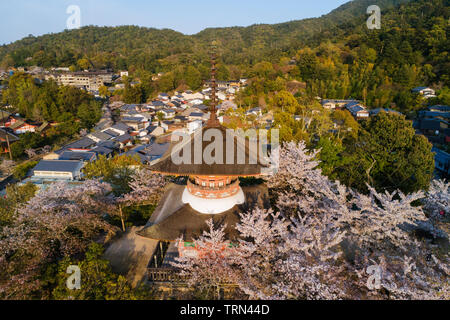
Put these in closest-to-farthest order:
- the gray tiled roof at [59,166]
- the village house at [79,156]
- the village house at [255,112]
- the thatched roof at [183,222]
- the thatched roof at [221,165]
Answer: the thatched roof at [221,165] < the thatched roof at [183,222] < the gray tiled roof at [59,166] < the village house at [79,156] < the village house at [255,112]

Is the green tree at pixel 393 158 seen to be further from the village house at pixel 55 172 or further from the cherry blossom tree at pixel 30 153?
the cherry blossom tree at pixel 30 153

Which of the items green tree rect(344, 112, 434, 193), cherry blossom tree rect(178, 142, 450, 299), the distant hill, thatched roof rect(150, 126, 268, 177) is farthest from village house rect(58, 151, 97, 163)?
the distant hill

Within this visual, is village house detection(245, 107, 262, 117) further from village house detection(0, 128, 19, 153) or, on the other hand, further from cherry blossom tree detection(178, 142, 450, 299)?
village house detection(0, 128, 19, 153)

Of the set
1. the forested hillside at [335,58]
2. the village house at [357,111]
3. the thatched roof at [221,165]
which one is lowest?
the village house at [357,111]

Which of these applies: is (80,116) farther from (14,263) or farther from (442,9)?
(442,9)

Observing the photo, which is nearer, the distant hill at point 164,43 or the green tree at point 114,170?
the green tree at point 114,170

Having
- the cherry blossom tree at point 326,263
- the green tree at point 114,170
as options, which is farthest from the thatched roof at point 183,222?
the green tree at point 114,170

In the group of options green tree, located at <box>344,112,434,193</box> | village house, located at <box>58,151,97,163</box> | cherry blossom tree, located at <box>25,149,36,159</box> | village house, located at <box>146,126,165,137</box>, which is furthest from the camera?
village house, located at <box>146,126,165,137</box>

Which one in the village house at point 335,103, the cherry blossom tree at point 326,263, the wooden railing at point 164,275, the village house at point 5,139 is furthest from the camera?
the village house at point 335,103
